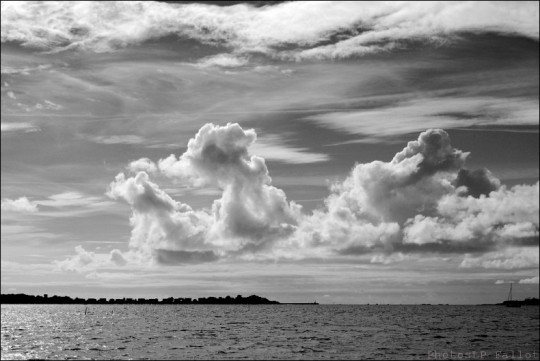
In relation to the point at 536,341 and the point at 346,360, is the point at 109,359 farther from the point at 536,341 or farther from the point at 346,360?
the point at 536,341

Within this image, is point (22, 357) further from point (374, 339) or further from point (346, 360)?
point (374, 339)

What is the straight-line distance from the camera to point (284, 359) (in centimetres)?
9138

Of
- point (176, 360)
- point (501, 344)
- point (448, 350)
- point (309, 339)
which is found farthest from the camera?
point (309, 339)

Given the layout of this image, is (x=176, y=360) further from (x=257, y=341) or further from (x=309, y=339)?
(x=309, y=339)

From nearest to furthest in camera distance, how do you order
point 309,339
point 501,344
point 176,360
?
point 176,360 < point 501,344 < point 309,339

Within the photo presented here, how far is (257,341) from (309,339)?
12791mm

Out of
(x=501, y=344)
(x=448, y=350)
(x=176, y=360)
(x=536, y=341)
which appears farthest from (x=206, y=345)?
(x=536, y=341)

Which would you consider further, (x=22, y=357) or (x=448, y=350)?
(x=448, y=350)

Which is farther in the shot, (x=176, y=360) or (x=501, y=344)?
(x=501, y=344)

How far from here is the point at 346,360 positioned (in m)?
89.9

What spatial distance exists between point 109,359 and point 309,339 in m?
52.1

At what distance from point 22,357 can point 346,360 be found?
160 ft

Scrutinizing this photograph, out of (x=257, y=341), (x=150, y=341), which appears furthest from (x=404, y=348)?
(x=150, y=341)

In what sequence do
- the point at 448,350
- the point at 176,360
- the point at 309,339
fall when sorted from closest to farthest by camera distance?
the point at 176,360 → the point at 448,350 → the point at 309,339
